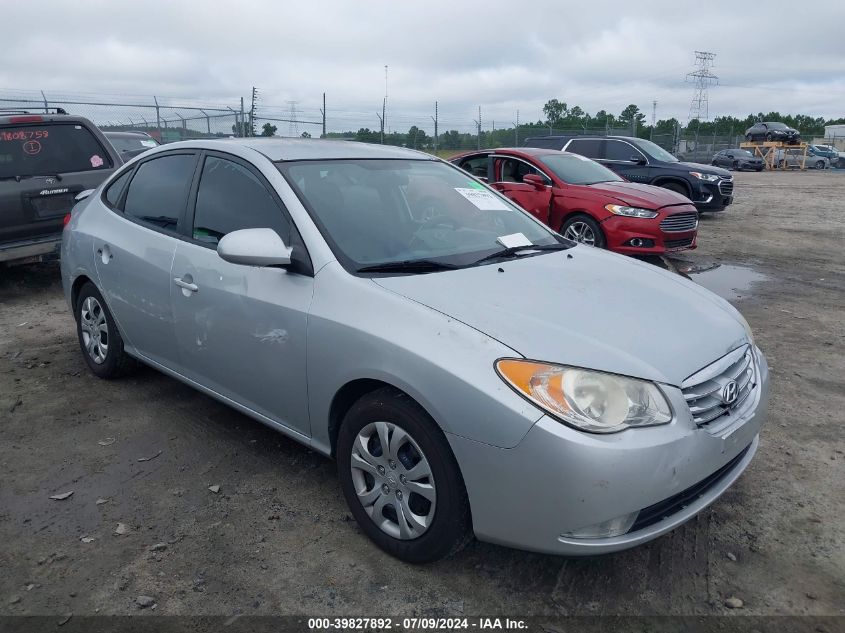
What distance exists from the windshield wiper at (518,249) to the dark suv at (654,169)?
420 inches

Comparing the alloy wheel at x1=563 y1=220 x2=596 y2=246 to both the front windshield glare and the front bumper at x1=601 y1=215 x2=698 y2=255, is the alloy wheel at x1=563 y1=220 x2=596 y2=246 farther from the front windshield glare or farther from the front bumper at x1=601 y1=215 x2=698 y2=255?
the front windshield glare

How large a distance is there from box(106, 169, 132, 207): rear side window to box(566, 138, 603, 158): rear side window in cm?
1097

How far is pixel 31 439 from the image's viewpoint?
13.3 feet

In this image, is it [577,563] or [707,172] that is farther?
[707,172]

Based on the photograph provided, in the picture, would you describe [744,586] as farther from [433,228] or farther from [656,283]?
[433,228]

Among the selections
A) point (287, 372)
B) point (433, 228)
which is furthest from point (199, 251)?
point (433, 228)

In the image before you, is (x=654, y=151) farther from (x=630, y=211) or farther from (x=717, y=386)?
(x=717, y=386)

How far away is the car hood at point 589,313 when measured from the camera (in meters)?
2.55

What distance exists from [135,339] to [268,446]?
1.17 m

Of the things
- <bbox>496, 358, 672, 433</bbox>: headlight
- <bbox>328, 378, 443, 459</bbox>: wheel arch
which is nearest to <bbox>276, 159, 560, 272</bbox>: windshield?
<bbox>328, 378, 443, 459</bbox>: wheel arch

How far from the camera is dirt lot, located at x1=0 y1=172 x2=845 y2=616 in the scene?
2.69 m

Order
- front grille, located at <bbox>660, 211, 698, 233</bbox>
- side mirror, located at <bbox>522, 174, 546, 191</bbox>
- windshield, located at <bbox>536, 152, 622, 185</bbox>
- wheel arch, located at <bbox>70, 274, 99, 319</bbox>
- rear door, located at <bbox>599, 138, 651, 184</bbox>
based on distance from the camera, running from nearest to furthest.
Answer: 1. wheel arch, located at <bbox>70, 274, 99, 319</bbox>
2. front grille, located at <bbox>660, 211, 698, 233</bbox>
3. side mirror, located at <bbox>522, 174, 546, 191</bbox>
4. windshield, located at <bbox>536, 152, 622, 185</bbox>
5. rear door, located at <bbox>599, 138, 651, 184</bbox>

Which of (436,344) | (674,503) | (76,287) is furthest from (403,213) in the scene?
(76,287)

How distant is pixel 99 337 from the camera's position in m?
4.79
